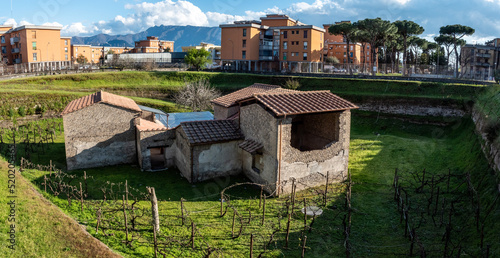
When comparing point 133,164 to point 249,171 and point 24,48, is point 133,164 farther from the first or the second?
point 24,48

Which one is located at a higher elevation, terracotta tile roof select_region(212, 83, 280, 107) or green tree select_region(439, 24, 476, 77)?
green tree select_region(439, 24, 476, 77)

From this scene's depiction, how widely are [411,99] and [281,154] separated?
1136 inches

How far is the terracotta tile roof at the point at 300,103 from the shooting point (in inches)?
765

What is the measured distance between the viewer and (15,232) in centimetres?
1291

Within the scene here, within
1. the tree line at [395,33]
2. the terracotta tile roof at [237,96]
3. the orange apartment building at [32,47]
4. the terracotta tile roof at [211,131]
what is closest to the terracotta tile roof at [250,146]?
the terracotta tile roof at [211,131]

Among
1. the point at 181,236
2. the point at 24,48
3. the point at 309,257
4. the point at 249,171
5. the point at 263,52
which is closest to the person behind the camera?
the point at 309,257

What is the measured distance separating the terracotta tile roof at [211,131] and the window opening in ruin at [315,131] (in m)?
5.37

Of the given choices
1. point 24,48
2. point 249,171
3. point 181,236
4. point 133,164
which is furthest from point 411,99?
point 24,48

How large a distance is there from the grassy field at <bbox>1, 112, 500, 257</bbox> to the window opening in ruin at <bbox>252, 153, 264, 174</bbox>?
1.24 metres

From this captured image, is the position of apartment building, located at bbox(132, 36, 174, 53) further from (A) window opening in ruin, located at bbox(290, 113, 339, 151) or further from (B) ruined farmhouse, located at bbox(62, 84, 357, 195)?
(A) window opening in ruin, located at bbox(290, 113, 339, 151)

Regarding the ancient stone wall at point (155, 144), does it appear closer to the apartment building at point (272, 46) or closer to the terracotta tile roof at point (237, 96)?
the terracotta tile roof at point (237, 96)

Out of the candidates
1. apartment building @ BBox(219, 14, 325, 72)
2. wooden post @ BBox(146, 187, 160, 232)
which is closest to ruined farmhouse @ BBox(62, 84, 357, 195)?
wooden post @ BBox(146, 187, 160, 232)

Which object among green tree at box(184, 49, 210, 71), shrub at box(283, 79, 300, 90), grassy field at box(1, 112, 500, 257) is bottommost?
grassy field at box(1, 112, 500, 257)

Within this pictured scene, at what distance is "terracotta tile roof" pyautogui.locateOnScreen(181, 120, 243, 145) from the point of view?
21219mm
